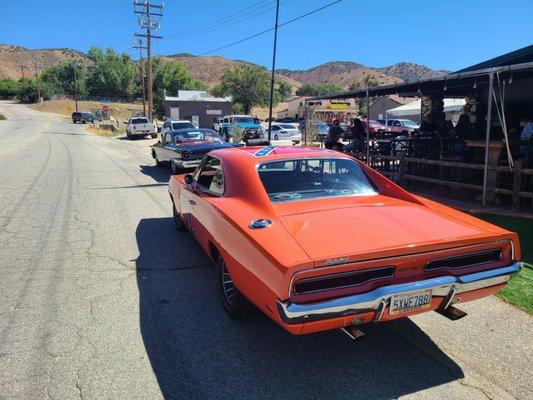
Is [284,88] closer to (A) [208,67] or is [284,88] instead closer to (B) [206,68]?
(B) [206,68]

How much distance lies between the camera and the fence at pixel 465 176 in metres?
7.51

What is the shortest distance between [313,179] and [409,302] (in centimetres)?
173

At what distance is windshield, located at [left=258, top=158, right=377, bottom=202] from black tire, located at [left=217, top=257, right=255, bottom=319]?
2.55 ft

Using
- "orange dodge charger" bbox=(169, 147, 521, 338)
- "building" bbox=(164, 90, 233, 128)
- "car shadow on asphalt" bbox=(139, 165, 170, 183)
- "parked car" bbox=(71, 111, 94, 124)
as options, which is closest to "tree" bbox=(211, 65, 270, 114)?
"building" bbox=(164, 90, 233, 128)

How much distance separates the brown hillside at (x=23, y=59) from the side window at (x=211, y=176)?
177 meters

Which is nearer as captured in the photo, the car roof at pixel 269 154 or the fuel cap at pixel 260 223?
the fuel cap at pixel 260 223

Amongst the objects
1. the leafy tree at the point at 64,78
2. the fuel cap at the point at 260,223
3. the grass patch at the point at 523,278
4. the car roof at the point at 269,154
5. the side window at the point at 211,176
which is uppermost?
the leafy tree at the point at 64,78

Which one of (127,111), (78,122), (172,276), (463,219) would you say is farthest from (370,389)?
(127,111)

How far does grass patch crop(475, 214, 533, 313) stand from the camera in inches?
168

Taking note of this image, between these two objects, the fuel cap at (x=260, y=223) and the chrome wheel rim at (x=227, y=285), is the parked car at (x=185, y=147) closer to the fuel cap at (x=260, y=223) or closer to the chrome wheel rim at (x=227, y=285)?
the chrome wheel rim at (x=227, y=285)

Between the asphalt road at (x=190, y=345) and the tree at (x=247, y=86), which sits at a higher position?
the tree at (x=247, y=86)

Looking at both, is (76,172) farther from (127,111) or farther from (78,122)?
(127,111)

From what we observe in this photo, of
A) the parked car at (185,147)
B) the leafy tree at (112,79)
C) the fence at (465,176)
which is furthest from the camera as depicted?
the leafy tree at (112,79)

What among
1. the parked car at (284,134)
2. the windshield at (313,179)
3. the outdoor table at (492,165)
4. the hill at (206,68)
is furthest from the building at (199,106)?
the hill at (206,68)
